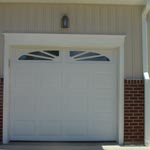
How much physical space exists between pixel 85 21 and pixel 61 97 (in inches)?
79.2

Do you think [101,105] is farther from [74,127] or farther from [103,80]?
[74,127]

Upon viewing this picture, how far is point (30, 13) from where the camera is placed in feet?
30.5

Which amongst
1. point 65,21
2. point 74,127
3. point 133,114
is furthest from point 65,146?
point 65,21

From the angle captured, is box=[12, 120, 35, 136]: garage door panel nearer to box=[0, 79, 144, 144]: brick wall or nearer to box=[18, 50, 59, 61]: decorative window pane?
box=[18, 50, 59, 61]: decorative window pane

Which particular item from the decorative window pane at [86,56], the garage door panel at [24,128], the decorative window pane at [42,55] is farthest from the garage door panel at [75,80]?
the garage door panel at [24,128]

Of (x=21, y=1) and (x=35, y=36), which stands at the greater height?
(x=21, y=1)

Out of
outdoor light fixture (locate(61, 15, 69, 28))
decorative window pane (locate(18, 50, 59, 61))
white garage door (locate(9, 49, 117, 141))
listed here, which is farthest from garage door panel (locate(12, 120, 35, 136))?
outdoor light fixture (locate(61, 15, 69, 28))

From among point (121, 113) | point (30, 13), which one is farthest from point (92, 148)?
point (30, 13)

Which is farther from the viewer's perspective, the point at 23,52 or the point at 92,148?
the point at 23,52

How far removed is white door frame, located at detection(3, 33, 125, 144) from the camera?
9195 mm

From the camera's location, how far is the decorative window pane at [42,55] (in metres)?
9.50

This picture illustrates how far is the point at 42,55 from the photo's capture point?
9.52 metres

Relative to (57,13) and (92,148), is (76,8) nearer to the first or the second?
(57,13)

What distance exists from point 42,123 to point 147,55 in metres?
3.16
